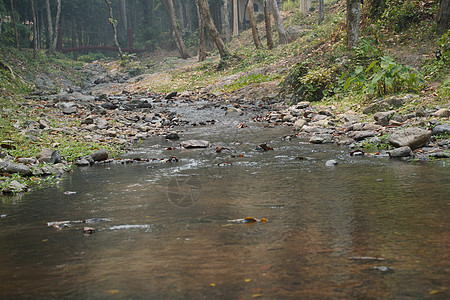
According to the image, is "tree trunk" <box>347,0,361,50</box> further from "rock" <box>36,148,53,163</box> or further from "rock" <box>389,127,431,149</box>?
"rock" <box>36,148,53,163</box>

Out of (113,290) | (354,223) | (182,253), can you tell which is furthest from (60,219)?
(354,223)

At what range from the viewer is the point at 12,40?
31.2 metres

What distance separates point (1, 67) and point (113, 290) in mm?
20876

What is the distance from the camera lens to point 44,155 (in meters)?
6.83

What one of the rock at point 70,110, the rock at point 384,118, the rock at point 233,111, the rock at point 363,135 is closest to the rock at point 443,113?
the rock at point 384,118

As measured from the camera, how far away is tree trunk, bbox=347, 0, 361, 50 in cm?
1286

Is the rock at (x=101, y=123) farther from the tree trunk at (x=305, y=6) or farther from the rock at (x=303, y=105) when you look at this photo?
the tree trunk at (x=305, y=6)

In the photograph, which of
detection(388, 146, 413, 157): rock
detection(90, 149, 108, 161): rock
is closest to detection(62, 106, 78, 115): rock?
detection(90, 149, 108, 161): rock

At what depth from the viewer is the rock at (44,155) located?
22.0 ft

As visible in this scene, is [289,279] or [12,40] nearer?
[289,279]

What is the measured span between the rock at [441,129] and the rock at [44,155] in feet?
21.4

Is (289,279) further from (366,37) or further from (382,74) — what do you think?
(366,37)

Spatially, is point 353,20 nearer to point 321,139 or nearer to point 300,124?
point 300,124

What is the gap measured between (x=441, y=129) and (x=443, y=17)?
21.8 ft
